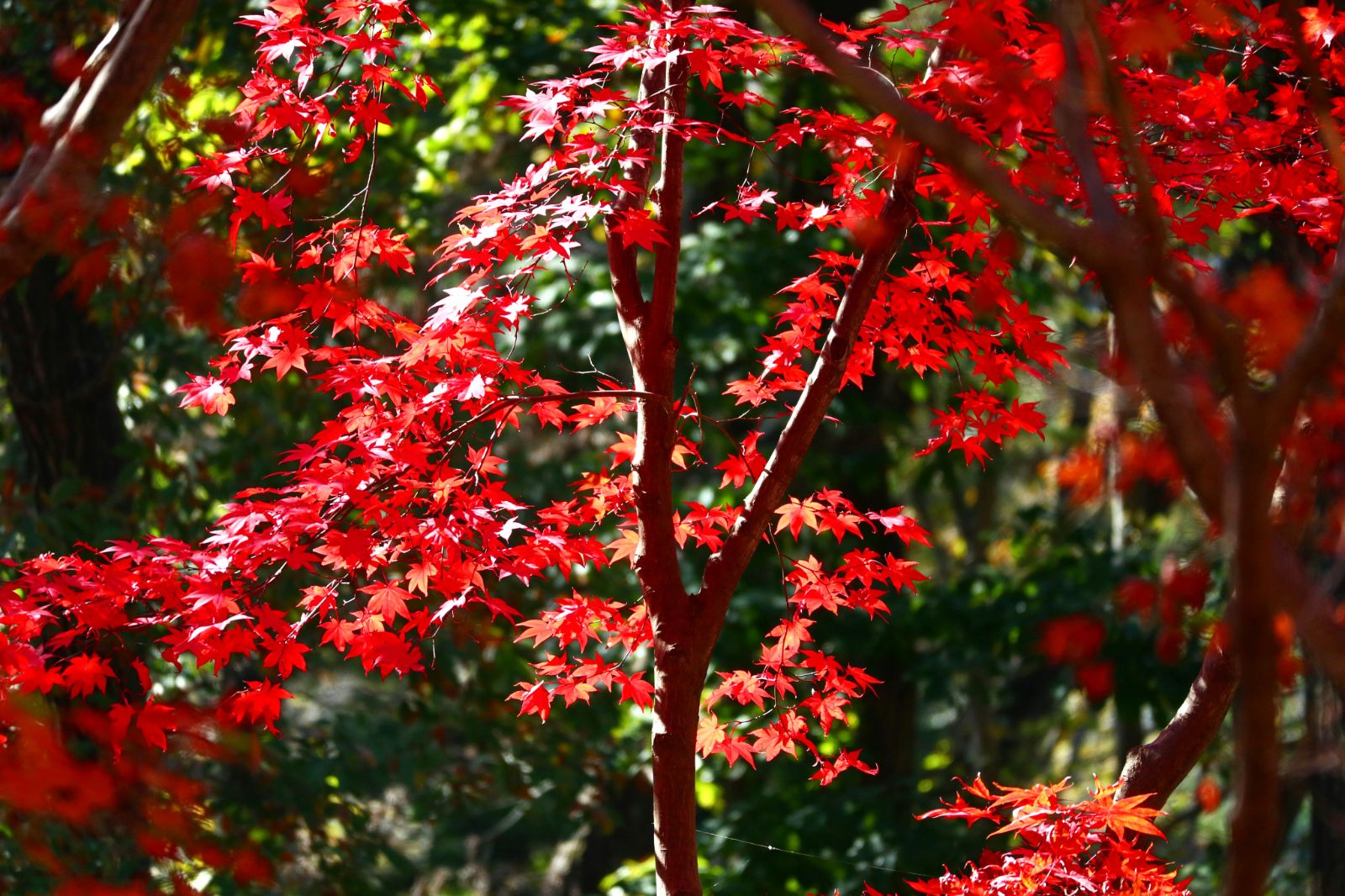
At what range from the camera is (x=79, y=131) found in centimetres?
189

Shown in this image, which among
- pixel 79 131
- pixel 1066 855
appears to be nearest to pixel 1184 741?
pixel 1066 855

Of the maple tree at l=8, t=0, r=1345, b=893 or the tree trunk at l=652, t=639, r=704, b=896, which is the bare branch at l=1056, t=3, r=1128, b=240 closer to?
the maple tree at l=8, t=0, r=1345, b=893

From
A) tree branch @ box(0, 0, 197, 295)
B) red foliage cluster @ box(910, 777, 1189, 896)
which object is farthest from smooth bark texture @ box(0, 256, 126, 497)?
red foliage cluster @ box(910, 777, 1189, 896)

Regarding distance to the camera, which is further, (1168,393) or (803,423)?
(803,423)

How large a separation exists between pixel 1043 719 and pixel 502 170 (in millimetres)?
5313

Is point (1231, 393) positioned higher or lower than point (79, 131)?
lower

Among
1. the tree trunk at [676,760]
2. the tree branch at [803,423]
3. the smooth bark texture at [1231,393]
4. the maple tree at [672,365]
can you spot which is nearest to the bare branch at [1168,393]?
the smooth bark texture at [1231,393]

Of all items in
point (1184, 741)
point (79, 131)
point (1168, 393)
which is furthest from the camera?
point (1184, 741)

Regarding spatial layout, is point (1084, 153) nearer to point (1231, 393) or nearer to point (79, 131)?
point (1231, 393)

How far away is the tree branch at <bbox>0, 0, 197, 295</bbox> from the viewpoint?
1.82 m

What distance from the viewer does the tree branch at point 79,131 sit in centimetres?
182

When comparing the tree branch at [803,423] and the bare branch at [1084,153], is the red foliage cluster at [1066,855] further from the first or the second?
the bare branch at [1084,153]

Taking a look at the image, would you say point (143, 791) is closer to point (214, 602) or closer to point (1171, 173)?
point (214, 602)

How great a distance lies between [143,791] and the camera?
4.30 meters
